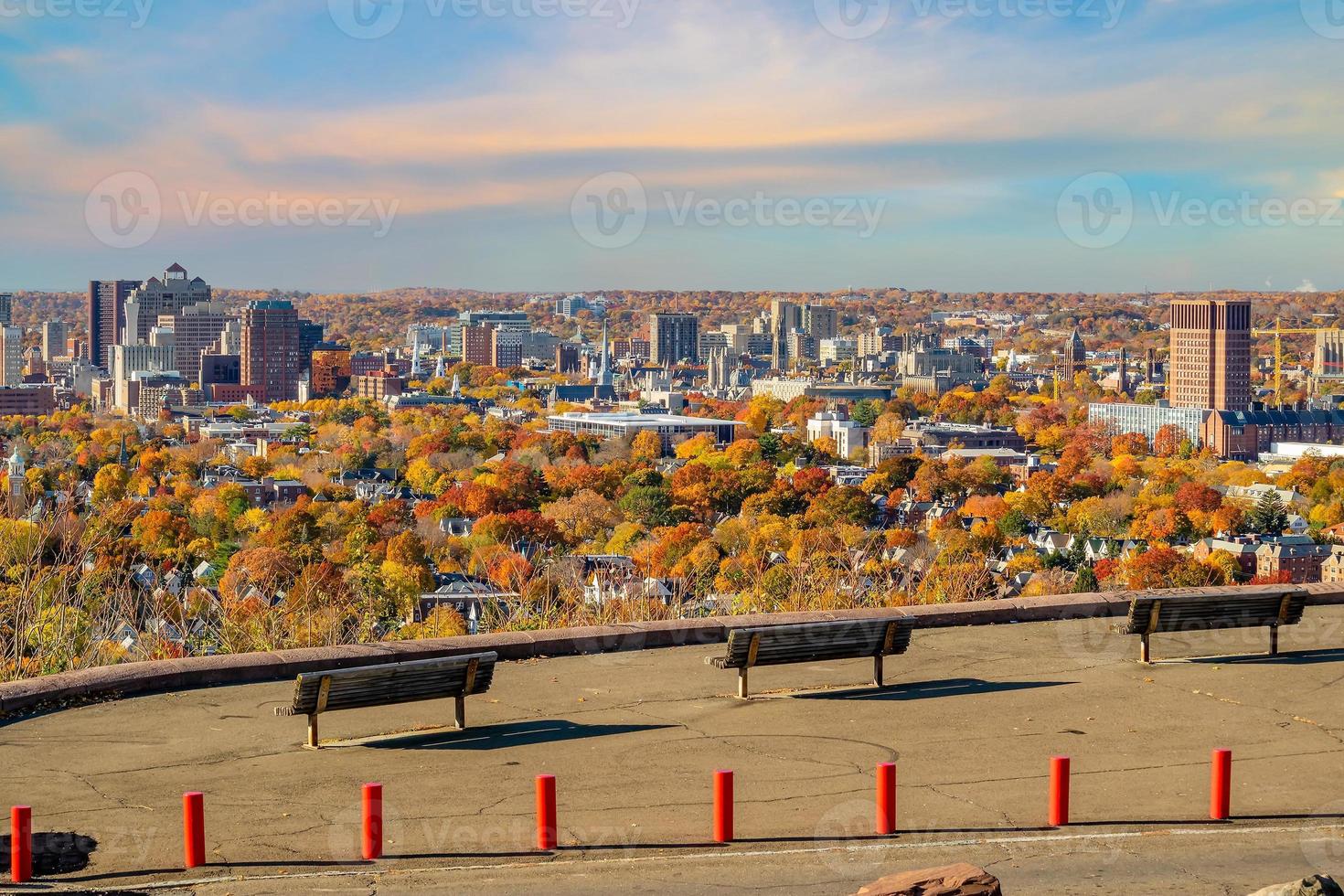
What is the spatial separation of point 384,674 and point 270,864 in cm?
174

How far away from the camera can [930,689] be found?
953cm

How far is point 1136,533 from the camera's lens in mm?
56875

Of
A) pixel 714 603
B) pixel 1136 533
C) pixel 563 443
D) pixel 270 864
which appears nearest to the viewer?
pixel 270 864

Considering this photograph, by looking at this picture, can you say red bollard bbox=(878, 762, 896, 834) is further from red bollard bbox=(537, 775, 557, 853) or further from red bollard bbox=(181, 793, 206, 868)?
red bollard bbox=(181, 793, 206, 868)

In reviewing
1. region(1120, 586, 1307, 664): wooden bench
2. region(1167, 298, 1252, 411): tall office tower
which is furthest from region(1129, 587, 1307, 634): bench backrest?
region(1167, 298, 1252, 411): tall office tower

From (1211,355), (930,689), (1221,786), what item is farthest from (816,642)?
(1211,355)

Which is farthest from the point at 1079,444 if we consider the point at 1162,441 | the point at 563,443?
the point at 563,443

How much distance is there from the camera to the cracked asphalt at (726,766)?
6566 mm

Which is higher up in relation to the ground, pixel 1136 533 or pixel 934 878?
pixel 934 878

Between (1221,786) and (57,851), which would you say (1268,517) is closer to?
(1221,786)

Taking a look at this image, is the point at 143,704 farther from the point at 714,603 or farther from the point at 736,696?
the point at 714,603

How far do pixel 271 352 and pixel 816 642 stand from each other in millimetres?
167996

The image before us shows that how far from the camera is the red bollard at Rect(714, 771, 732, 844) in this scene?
6805 mm

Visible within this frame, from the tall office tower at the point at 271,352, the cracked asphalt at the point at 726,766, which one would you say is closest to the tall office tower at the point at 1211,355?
the tall office tower at the point at 271,352
